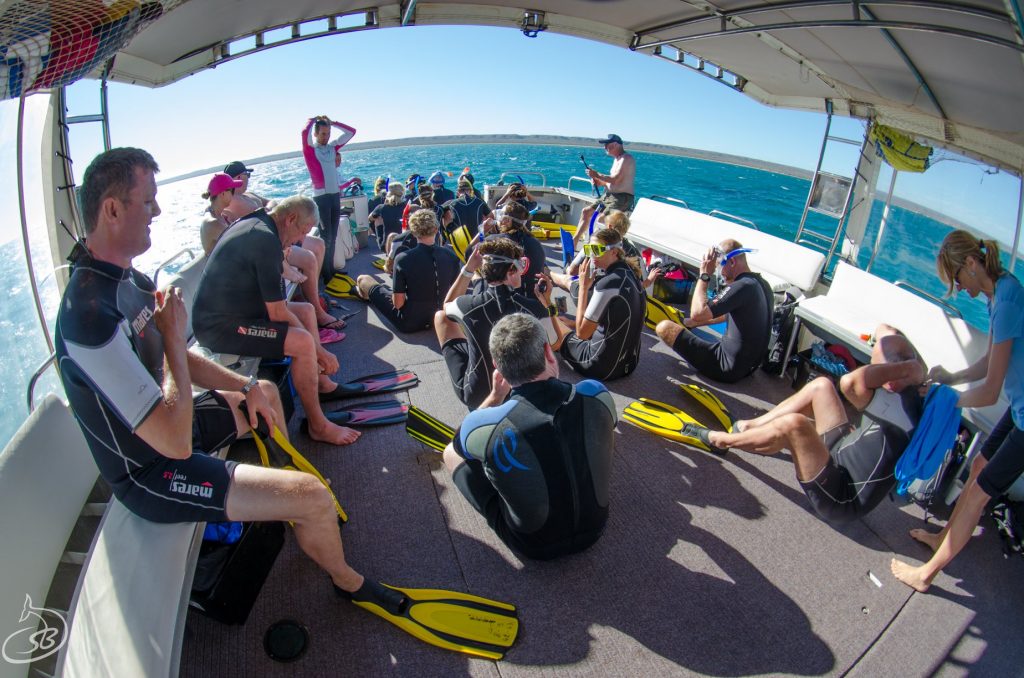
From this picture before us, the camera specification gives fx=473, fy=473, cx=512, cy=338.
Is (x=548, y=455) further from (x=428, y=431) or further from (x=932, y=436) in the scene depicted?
(x=932, y=436)

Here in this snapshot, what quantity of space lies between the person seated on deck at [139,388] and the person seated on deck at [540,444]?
2.39 ft

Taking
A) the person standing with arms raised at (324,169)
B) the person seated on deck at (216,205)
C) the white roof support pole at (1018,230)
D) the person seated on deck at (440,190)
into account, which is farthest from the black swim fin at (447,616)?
the person seated on deck at (440,190)

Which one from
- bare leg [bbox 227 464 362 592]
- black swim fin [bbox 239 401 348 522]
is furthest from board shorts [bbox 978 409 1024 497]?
black swim fin [bbox 239 401 348 522]

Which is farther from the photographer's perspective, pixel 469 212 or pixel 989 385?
pixel 469 212

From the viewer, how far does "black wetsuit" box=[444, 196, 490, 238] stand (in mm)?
6270

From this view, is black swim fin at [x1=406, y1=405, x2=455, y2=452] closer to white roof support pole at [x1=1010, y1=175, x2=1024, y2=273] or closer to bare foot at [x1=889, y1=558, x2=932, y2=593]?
bare foot at [x1=889, y1=558, x2=932, y2=593]

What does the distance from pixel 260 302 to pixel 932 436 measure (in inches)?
146

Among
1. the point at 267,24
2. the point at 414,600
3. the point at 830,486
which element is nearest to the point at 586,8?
the point at 267,24

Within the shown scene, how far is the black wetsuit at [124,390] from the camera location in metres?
1.51

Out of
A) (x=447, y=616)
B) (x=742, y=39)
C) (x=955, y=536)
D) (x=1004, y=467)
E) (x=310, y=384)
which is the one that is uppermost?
(x=742, y=39)

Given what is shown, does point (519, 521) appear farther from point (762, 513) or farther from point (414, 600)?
point (762, 513)

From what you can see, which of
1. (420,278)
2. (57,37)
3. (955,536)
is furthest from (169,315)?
(955,536)

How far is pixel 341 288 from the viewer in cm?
580

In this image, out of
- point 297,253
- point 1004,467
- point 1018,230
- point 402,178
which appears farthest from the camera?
point 402,178
